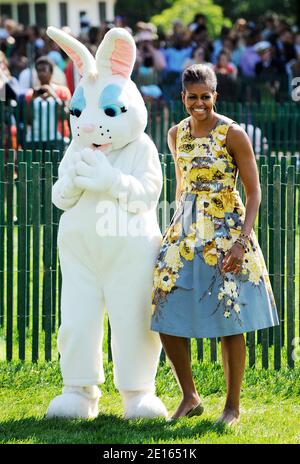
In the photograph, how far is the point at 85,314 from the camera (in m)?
6.73

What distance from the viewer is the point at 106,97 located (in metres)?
6.67

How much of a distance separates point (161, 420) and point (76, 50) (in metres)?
2.18

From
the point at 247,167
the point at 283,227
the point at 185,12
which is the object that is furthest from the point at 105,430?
the point at 185,12

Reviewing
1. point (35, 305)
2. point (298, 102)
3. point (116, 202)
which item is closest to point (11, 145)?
point (298, 102)

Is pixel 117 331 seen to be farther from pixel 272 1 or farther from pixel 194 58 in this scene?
pixel 272 1

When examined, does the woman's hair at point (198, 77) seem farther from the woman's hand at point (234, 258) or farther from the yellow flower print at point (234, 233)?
the woman's hand at point (234, 258)

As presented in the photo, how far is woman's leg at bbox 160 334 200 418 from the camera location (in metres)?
6.66

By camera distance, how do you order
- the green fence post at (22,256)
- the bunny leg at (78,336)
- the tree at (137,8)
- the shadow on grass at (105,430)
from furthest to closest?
the tree at (137,8) → the green fence post at (22,256) → the bunny leg at (78,336) → the shadow on grass at (105,430)

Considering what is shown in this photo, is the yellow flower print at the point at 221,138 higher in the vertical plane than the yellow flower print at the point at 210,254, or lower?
higher

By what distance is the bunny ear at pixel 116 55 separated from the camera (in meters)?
6.65

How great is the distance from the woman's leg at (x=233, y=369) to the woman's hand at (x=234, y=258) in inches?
15.6

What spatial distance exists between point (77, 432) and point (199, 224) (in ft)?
4.44

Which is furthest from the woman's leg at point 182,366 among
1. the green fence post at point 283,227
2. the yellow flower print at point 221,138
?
the green fence post at point 283,227

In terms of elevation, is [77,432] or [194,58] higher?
[194,58]
